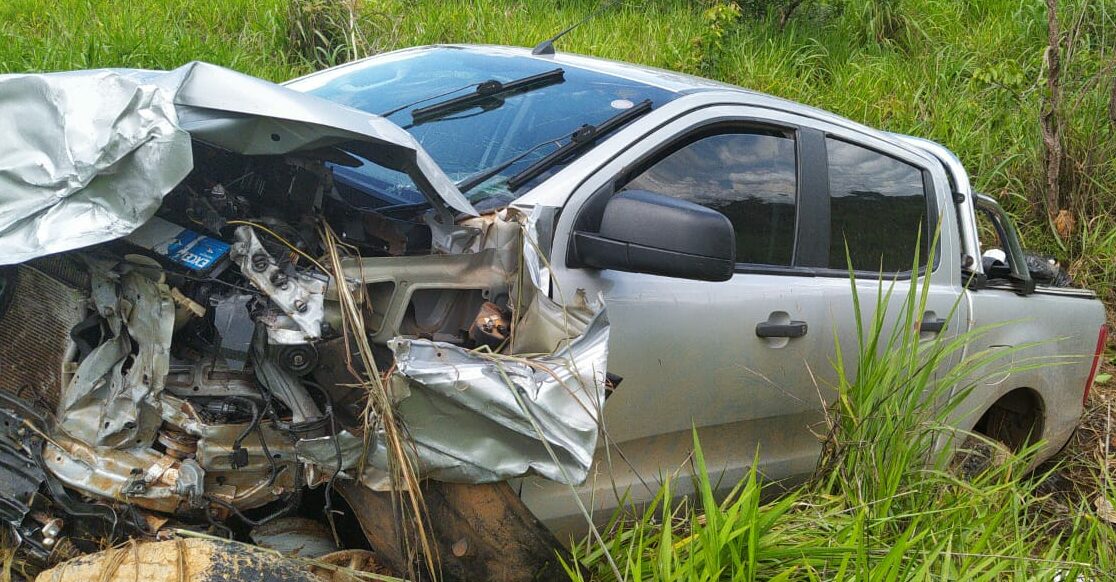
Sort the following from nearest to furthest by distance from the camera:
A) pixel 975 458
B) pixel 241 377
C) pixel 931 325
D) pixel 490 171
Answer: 1. pixel 241 377
2. pixel 490 171
3. pixel 931 325
4. pixel 975 458

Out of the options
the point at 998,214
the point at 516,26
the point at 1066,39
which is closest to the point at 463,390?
A: the point at 998,214

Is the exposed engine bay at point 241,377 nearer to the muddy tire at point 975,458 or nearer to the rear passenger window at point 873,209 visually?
the rear passenger window at point 873,209

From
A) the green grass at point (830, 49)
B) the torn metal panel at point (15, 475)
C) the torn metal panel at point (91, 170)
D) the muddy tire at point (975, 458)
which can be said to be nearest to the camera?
the torn metal panel at point (91, 170)

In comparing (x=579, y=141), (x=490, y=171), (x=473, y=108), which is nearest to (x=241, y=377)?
(x=490, y=171)

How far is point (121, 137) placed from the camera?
2.09m

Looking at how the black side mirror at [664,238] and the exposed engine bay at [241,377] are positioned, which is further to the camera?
the black side mirror at [664,238]

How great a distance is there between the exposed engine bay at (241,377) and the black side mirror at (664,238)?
0.22 metres

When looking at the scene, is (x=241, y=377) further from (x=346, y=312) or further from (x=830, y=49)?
(x=830, y=49)

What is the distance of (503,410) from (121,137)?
0.95 meters

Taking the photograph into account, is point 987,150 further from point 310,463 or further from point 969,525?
point 310,463

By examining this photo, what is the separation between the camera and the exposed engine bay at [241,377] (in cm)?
222

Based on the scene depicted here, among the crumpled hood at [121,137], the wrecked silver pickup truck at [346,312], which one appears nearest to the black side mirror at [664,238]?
the wrecked silver pickup truck at [346,312]

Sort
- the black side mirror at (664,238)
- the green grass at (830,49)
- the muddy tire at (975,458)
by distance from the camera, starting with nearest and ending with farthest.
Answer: the black side mirror at (664,238) < the muddy tire at (975,458) < the green grass at (830,49)

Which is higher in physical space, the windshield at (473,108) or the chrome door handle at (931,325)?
the windshield at (473,108)
